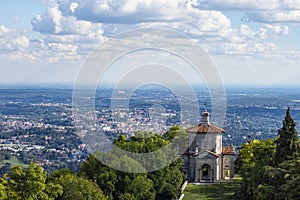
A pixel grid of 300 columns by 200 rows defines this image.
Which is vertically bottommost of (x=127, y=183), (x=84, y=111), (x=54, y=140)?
(x=54, y=140)

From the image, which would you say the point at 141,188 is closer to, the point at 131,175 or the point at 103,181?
the point at 131,175

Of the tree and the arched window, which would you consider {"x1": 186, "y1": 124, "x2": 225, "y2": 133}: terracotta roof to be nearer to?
the arched window

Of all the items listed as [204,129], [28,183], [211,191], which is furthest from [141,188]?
[204,129]

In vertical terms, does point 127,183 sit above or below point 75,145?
above

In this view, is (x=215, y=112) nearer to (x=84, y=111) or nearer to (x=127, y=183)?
(x=84, y=111)

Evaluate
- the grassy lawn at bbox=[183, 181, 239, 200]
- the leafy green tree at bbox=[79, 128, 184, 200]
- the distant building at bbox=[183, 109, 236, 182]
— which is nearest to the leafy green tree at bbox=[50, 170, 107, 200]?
the leafy green tree at bbox=[79, 128, 184, 200]

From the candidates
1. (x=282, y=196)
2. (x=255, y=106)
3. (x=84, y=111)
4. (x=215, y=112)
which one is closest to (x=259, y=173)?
(x=282, y=196)
